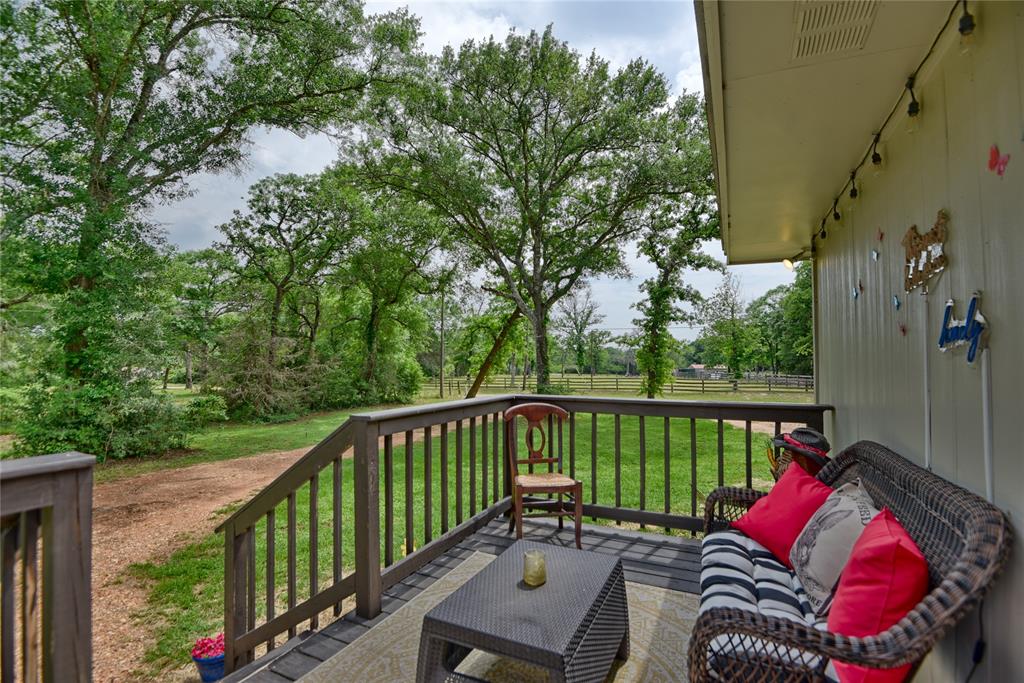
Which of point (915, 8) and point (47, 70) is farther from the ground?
point (47, 70)

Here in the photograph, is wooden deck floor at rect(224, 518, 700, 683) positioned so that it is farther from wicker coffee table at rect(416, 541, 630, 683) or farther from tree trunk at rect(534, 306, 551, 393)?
tree trunk at rect(534, 306, 551, 393)

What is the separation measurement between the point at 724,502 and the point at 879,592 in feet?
4.37

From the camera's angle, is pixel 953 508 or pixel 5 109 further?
pixel 5 109

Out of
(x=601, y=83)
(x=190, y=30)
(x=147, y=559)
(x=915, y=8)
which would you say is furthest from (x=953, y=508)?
(x=190, y=30)

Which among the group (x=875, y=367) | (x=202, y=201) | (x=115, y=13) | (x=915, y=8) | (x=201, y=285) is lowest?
(x=875, y=367)

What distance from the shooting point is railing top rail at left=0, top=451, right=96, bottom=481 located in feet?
3.45

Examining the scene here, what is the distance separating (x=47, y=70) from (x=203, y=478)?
7245mm

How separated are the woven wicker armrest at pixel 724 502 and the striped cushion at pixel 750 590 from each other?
280mm

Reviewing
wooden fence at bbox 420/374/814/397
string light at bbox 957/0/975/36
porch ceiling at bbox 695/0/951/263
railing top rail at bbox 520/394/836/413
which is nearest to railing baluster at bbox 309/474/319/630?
railing top rail at bbox 520/394/836/413

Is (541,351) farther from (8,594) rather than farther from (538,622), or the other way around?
(8,594)

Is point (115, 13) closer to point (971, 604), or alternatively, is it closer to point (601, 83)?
point (601, 83)

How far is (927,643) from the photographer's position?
1080 mm

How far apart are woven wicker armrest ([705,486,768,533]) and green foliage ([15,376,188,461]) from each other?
972 cm

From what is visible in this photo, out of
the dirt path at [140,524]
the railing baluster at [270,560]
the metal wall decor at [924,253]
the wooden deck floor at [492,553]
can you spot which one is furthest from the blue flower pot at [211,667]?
the metal wall decor at [924,253]
